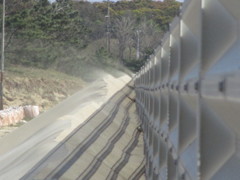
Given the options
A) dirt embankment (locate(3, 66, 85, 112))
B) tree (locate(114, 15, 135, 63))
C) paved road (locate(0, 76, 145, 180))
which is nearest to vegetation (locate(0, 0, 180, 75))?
tree (locate(114, 15, 135, 63))

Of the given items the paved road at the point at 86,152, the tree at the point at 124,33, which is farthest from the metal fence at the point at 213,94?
the tree at the point at 124,33

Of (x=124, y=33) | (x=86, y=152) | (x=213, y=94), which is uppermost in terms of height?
(x=213, y=94)

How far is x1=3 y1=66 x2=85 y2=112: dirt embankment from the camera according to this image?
175 feet

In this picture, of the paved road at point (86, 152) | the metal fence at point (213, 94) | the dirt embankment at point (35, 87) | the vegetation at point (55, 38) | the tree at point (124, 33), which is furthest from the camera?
the tree at point (124, 33)

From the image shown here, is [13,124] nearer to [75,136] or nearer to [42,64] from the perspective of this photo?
[75,136]

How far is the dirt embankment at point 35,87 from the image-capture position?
53303 millimetres

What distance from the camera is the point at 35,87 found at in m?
57.4

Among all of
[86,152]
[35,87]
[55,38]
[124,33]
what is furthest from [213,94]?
[124,33]

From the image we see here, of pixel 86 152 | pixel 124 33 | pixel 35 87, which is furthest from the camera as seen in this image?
pixel 124 33

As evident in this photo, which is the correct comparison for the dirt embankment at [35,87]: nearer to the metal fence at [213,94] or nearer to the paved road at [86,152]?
the paved road at [86,152]

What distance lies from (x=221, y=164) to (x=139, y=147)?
1013 cm

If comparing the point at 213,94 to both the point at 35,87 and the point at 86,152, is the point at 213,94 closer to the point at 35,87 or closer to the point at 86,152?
the point at 86,152

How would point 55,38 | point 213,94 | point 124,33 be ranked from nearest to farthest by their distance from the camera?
point 213,94 < point 55,38 < point 124,33

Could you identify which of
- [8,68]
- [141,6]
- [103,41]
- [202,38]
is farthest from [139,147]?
[141,6]
